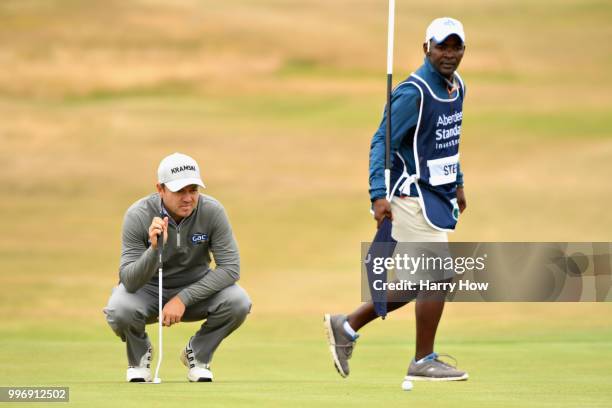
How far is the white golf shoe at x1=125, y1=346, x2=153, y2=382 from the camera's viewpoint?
A: 7.56 metres

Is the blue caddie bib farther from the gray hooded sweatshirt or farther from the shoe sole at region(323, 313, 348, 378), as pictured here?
the gray hooded sweatshirt

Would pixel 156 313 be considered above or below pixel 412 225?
below

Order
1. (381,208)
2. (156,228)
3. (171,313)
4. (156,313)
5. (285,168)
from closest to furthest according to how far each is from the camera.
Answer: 1. (381,208)
2. (156,228)
3. (171,313)
4. (156,313)
5. (285,168)

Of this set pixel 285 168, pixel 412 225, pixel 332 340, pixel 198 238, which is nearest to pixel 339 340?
pixel 332 340

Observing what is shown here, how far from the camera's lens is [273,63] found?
37.5 metres

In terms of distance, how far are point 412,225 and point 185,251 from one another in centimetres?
121

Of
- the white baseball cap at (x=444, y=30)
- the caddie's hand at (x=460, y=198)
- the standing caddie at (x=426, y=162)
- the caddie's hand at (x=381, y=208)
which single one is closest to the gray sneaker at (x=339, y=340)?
the standing caddie at (x=426, y=162)

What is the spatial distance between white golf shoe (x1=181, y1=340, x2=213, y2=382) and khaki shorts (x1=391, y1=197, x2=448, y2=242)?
4.08 feet

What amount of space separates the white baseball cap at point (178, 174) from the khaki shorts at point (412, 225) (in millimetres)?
945

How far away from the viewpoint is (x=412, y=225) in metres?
7.11

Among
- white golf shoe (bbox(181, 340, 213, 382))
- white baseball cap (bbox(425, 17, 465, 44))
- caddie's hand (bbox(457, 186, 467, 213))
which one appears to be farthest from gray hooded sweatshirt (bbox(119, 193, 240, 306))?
white baseball cap (bbox(425, 17, 465, 44))

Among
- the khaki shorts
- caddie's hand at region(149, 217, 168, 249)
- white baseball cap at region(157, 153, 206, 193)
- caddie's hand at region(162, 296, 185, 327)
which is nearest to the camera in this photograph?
the khaki shorts

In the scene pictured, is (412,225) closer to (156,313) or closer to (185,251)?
(185,251)

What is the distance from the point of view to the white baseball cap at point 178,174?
24.1 ft
